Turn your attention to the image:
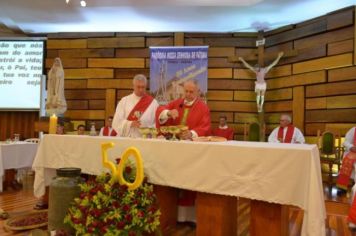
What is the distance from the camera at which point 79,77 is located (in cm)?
877

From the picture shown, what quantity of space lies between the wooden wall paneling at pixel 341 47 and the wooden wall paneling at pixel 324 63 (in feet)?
0.26

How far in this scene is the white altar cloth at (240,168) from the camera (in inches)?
74.0

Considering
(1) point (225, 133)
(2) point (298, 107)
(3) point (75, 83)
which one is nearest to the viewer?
(2) point (298, 107)

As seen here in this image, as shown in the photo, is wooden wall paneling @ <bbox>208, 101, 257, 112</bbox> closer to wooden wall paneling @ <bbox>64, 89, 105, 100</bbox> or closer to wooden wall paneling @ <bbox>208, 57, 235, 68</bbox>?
wooden wall paneling @ <bbox>208, 57, 235, 68</bbox>

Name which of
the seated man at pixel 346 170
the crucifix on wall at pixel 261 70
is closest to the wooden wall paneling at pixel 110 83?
the crucifix on wall at pixel 261 70

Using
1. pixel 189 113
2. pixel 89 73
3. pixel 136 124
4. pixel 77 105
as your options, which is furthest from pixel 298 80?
pixel 77 105

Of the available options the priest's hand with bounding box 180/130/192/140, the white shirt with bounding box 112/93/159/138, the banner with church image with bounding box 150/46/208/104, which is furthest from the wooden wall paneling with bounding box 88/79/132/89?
the priest's hand with bounding box 180/130/192/140

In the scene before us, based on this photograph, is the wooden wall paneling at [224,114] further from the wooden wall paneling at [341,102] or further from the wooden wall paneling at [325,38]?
the wooden wall paneling at [341,102]

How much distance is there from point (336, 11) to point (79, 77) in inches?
239

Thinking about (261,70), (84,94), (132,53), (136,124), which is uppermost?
(132,53)

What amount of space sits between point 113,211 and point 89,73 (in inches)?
→ 274

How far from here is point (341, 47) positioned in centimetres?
642

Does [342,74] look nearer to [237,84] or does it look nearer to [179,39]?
[237,84]

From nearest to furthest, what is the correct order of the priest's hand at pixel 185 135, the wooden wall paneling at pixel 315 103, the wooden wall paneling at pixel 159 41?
the priest's hand at pixel 185 135, the wooden wall paneling at pixel 315 103, the wooden wall paneling at pixel 159 41
